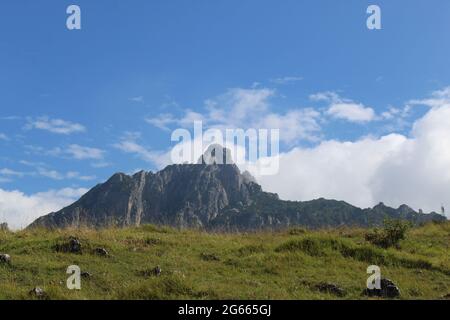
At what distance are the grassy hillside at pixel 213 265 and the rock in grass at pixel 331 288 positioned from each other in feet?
0.52

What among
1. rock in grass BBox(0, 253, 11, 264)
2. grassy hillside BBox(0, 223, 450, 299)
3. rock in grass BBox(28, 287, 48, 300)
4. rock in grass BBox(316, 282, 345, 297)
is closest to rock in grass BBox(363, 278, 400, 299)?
grassy hillside BBox(0, 223, 450, 299)

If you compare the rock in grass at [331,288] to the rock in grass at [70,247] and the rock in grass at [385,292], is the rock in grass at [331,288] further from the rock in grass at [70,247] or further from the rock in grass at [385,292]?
the rock in grass at [70,247]

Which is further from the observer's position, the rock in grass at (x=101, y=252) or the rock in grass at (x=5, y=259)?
the rock in grass at (x=101, y=252)

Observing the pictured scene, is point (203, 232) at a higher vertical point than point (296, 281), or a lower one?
higher

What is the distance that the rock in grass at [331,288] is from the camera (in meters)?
16.0

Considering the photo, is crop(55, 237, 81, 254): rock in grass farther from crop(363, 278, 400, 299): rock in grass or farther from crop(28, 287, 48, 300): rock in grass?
crop(363, 278, 400, 299): rock in grass

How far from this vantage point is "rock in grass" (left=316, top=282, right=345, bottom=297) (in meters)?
16.0

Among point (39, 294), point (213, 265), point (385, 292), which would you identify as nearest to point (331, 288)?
point (385, 292)

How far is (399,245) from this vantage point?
79.6 feet

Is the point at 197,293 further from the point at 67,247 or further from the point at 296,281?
the point at 67,247

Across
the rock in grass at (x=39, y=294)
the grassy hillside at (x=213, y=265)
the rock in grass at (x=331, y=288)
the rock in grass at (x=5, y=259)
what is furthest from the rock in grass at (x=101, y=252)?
the rock in grass at (x=331, y=288)
